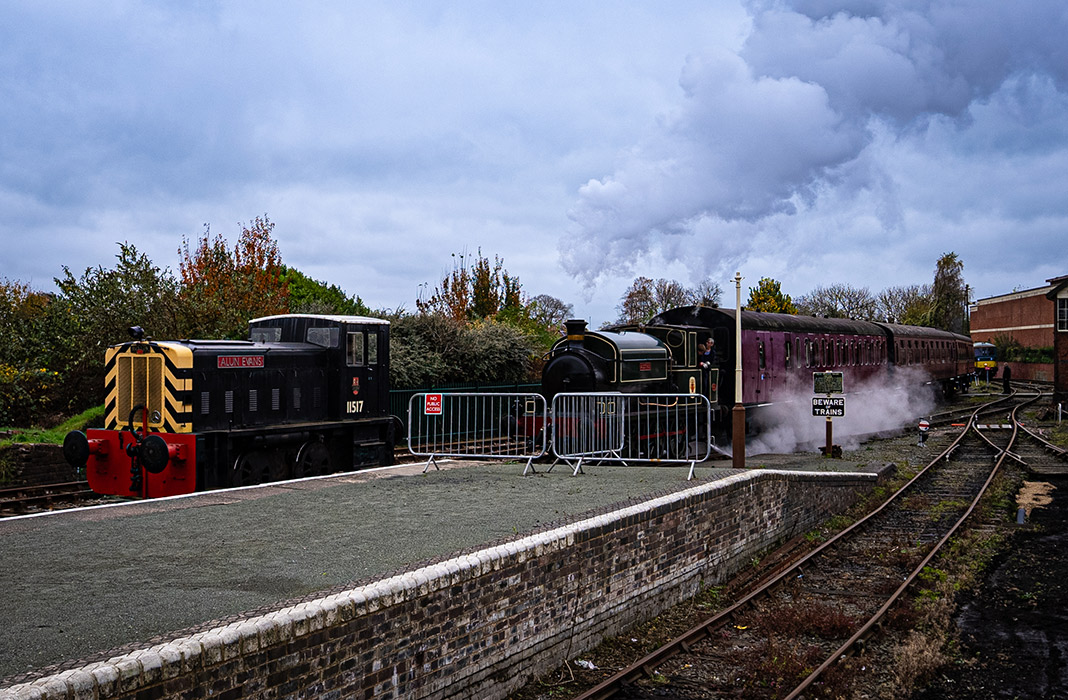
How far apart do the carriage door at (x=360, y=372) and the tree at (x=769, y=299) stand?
120ft

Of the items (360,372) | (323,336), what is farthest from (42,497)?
(360,372)

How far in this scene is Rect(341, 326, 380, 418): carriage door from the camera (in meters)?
14.7

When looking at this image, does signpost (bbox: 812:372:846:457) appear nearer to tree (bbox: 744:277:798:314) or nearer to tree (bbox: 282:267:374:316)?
tree (bbox: 282:267:374:316)

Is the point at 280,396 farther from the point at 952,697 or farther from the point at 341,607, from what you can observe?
the point at 952,697

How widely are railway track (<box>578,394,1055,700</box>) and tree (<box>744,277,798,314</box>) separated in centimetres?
3398

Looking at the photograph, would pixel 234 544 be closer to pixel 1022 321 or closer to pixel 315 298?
pixel 315 298

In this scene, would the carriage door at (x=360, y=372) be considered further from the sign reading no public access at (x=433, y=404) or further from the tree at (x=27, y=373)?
the tree at (x=27, y=373)

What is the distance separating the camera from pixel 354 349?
14.9 metres

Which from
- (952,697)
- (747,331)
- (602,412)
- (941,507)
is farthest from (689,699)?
(747,331)

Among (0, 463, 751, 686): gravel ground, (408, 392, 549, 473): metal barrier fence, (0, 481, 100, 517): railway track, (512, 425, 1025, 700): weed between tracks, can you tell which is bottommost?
(512, 425, 1025, 700): weed between tracks

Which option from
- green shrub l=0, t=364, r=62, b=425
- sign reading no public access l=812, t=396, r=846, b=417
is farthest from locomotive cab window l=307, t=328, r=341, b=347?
sign reading no public access l=812, t=396, r=846, b=417

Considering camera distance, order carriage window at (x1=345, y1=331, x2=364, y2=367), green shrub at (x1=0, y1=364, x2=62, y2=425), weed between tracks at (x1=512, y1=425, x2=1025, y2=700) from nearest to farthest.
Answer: weed between tracks at (x1=512, y1=425, x2=1025, y2=700) < carriage window at (x1=345, y1=331, x2=364, y2=367) < green shrub at (x1=0, y1=364, x2=62, y2=425)

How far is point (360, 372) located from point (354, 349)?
0.44 metres

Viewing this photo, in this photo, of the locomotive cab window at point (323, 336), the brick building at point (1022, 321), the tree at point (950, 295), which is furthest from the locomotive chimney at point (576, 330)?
the tree at point (950, 295)
